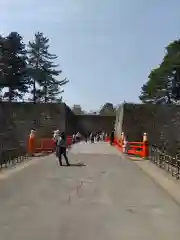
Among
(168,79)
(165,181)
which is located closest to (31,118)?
(168,79)

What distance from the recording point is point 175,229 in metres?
8.43

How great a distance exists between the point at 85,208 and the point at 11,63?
199 feet

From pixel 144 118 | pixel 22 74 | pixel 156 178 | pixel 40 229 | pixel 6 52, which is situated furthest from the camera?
pixel 22 74

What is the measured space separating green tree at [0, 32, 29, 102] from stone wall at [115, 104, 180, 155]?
19381 millimetres

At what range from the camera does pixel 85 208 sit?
10469 mm

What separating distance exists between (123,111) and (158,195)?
47253mm

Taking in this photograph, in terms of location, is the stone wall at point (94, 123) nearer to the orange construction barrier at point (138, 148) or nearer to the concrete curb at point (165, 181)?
the orange construction barrier at point (138, 148)

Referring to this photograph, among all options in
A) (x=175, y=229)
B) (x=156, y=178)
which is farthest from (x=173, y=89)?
(x=175, y=229)

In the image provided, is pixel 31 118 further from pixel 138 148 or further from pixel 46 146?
pixel 138 148

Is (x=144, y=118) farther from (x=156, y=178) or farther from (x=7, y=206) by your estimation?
(x=7, y=206)

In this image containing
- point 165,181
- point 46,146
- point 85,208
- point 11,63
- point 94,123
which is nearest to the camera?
point 85,208

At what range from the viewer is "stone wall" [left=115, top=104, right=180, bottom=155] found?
5931 cm

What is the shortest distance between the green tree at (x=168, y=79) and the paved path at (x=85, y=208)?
5318 cm

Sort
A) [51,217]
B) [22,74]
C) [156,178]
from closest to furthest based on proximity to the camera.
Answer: [51,217] → [156,178] → [22,74]
